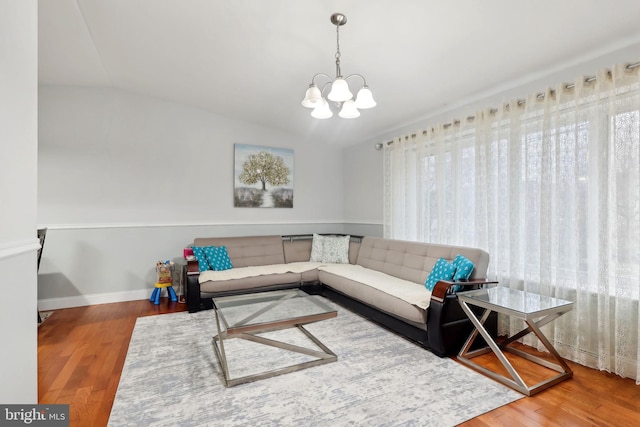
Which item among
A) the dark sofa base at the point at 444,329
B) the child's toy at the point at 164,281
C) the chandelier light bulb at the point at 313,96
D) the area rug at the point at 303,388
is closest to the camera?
the area rug at the point at 303,388

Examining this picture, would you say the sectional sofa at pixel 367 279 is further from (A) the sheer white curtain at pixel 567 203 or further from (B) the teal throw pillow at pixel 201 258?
(A) the sheer white curtain at pixel 567 203

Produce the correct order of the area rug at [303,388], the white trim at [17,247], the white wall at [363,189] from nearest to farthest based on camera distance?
1. the white trim at [17,247]
2. the area rug at [303,388]
3. the white wall at [363,189]

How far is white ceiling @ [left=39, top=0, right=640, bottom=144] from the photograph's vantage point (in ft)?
6.86

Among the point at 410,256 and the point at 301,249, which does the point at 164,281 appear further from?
the point at 410,256

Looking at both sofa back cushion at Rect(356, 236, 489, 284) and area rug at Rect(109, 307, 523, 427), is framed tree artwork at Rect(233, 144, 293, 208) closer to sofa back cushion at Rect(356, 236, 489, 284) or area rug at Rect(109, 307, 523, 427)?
sofa back cushion at Rect(356, 236, 489, 284)

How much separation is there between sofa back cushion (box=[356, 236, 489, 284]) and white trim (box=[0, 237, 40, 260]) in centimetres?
302

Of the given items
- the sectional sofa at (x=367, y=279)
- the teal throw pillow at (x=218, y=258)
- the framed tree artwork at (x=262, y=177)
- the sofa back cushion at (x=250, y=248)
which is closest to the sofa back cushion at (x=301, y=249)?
the sectional sofa at (x=367, y=279)

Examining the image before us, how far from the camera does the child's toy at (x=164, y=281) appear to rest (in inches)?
155

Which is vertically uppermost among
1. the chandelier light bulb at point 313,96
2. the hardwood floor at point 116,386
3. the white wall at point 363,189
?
A: the chandelier light bulb at point 313,96

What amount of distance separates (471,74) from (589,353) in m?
2.42

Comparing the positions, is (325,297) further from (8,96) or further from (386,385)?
(8,96)

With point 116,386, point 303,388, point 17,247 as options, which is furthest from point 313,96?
point 116,386

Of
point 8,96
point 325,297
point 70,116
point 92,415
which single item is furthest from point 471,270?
point 70,116

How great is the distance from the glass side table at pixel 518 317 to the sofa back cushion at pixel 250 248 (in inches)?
107
